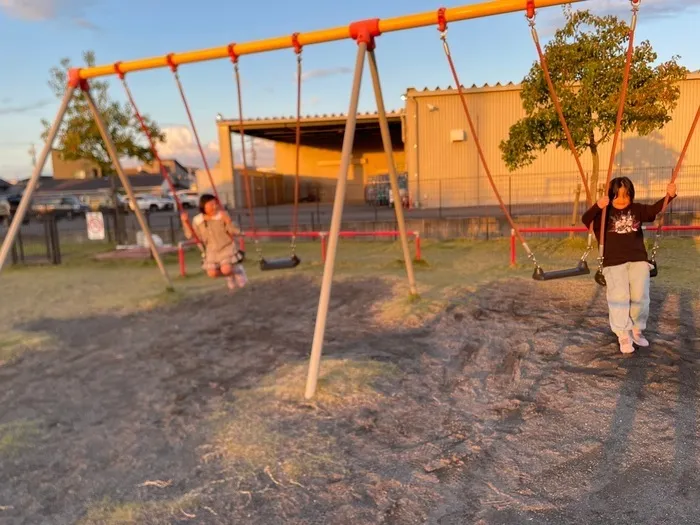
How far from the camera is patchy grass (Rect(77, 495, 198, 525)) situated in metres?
2.77

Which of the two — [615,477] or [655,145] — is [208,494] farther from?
[655,145]

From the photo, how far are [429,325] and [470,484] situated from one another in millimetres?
3013

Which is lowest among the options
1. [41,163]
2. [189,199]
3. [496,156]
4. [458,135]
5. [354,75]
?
[189,199]

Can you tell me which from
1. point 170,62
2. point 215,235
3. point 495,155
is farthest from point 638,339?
point 495,155

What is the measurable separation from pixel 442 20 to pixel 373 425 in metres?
3.36

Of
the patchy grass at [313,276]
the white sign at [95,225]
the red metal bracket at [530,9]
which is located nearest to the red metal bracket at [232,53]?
the red metal bracket at [530,9]

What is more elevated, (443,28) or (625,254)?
(443,28)

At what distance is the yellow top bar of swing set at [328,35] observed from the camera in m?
4.41

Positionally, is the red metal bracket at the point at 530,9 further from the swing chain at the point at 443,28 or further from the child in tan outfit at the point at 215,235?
the child in tan outfit at the point at 215,235

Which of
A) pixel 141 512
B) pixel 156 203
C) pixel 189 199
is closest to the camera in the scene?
pixel 141 512

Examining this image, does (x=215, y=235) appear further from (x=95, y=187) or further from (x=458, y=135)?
(x=95, y=187)

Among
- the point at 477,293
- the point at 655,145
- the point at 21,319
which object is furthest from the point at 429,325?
the point at 655,145

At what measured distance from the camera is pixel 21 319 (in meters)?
7.45

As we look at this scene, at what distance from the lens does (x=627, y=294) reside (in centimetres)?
444
